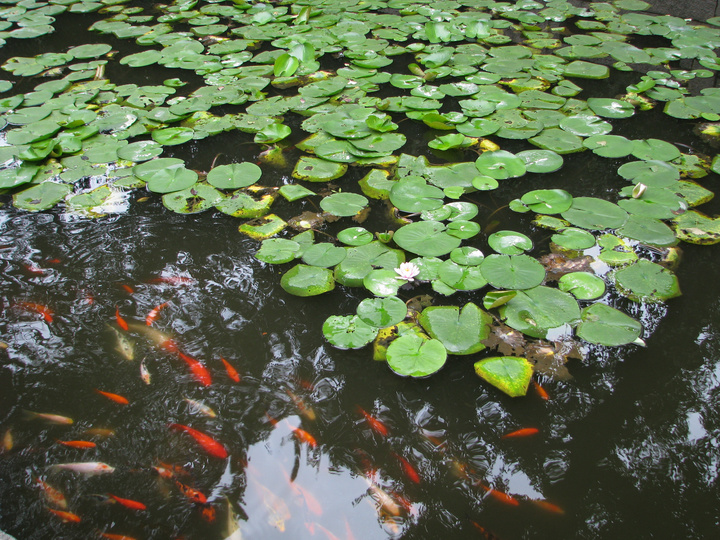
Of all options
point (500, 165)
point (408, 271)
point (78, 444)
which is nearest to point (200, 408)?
point (78, 444)

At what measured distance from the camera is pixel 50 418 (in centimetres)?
170

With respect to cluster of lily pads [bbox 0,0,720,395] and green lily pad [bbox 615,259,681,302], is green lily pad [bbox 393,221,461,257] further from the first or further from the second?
green lily pad [bbox 615,259,681,302]

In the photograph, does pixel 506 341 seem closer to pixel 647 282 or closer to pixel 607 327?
pixel 607 327

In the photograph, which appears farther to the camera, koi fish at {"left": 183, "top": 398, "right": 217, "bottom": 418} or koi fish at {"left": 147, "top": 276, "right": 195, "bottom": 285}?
koi fish at {"left": 147, "top": 276, "right": 195, "bottom": 285}

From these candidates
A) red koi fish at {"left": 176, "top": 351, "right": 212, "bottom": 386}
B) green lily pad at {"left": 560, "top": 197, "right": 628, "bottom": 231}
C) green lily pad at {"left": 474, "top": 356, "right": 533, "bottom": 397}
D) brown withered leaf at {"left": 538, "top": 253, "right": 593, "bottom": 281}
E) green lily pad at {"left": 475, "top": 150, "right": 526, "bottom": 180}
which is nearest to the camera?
green lily pad at {"left": 474, "top": 356, "right": 533, "bottom": 397}

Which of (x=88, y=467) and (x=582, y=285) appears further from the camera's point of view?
(x=582, y=285)

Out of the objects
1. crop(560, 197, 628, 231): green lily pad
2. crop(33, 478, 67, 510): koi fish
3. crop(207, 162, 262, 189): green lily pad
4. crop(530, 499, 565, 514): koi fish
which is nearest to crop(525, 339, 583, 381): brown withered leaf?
crop(530, 499, 565, 514): koi fish

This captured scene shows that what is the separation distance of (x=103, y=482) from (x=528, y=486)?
1.36 m

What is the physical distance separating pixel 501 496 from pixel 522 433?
23cm

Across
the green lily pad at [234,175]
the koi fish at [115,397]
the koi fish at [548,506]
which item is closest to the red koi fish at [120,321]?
the koi fish at [115,397]

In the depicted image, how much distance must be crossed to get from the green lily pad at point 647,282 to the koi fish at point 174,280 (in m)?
1.96

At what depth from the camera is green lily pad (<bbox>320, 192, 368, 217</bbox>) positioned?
249 centimetres

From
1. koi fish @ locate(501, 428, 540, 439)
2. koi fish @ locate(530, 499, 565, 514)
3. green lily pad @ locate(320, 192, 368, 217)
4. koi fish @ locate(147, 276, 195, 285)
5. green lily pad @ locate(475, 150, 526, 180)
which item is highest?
green lily pad @ locate(475, 150, 526, 180)

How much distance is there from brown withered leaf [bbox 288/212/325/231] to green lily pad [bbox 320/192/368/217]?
6 centimetres
